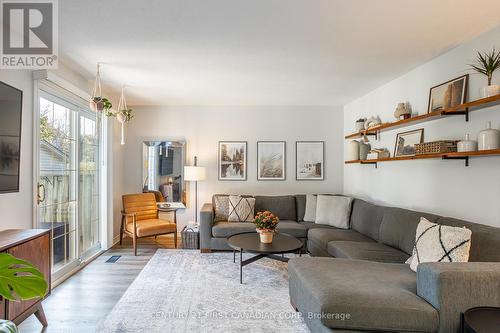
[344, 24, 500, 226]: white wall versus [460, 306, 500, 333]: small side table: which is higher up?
[344, 24, 500, 226]: white wall

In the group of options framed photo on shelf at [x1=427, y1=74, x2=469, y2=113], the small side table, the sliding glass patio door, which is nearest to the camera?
the small side table

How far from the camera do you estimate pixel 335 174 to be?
5.35m

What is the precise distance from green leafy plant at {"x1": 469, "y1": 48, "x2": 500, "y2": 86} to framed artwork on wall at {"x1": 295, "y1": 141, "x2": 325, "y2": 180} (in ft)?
9.63

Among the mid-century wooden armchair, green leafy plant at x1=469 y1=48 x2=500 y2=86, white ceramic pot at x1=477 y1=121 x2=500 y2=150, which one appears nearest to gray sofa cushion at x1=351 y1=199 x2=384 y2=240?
white ceramic pot at x1=477 y1=121 x2=500 y2=150

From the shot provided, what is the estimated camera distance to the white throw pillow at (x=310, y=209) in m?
4.67

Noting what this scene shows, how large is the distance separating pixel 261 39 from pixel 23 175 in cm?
250

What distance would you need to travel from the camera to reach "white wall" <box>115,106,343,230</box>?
5.23 metres

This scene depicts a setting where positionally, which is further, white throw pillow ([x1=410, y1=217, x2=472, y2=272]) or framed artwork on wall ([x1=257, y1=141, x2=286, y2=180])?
framed artwork on wall ([x1=257, y1=141, x2=286, y2=180])

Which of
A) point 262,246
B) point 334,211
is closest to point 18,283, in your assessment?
point 262,246

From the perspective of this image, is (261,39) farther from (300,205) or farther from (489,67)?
(300,205)

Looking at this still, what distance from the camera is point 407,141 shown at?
3455 millimetres

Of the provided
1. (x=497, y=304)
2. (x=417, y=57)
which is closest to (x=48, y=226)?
(x=497, y=304)

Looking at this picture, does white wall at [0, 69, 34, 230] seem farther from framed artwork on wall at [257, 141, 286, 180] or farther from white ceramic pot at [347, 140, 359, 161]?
white ceramic pot at [347, 140, 359, 161]

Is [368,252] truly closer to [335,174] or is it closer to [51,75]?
[335,174]
